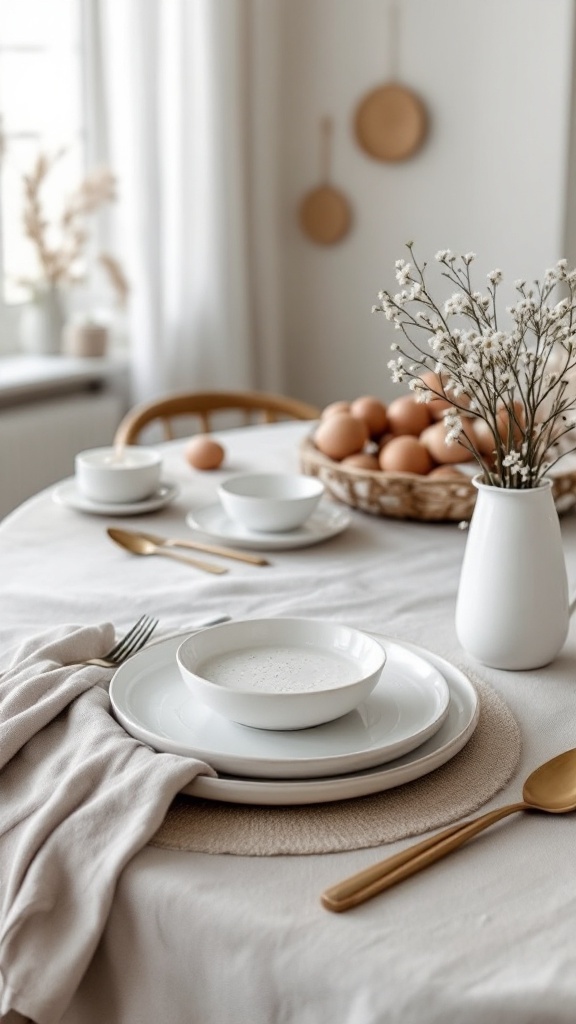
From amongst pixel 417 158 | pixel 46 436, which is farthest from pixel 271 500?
pixel 417 158

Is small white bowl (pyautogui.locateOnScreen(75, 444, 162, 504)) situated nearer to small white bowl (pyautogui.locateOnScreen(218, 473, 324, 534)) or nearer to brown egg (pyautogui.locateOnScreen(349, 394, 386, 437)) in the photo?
small white bowl (pyautogui.locateOnScreen(218, 473, 324, 534))

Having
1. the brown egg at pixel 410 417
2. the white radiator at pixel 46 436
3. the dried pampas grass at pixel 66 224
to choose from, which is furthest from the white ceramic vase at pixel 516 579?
the dried pampas grass at pixel 66 224

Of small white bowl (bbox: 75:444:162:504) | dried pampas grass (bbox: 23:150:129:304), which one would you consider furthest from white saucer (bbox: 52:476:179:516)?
dried pampas grass (bbox: 23:150:129:304)

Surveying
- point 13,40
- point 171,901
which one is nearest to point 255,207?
point 13,40

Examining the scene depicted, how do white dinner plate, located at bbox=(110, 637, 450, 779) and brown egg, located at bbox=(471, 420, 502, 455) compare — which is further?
brown egg, located at bbox=(471, 420, 502, 455)

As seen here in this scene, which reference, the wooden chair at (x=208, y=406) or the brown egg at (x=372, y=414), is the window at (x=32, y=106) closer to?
the wooden chair at (x=208, y=406)

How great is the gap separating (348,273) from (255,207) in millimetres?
379

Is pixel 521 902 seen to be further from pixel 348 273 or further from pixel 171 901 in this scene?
pixel 348 273

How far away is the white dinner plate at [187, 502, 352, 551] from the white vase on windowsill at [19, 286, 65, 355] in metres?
1.68

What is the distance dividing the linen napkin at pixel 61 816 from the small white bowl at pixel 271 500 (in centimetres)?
55

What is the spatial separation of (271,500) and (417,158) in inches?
88.7

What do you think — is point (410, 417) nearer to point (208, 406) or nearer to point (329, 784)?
point (208, 406)

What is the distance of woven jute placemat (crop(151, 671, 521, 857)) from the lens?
741 millimetres

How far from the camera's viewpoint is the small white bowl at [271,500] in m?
1.45
